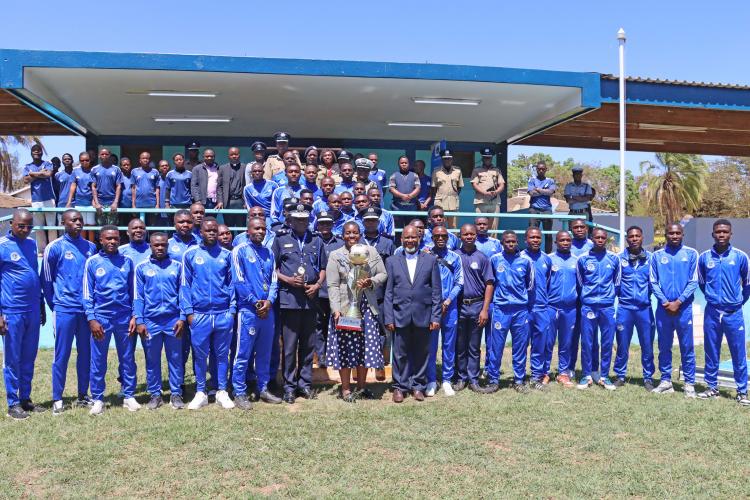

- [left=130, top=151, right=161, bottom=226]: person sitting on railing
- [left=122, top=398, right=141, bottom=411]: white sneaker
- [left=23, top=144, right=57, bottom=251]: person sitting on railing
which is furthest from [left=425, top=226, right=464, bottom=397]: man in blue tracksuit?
[left=23, top=144, right=57, bottom=251]: person sitting on railing

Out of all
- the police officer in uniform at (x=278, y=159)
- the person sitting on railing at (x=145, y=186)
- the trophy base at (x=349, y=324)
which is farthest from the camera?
the person sitting on railing at (x=145, y=186)

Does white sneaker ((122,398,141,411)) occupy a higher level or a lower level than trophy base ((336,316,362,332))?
lower

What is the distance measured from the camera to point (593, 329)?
723 cm

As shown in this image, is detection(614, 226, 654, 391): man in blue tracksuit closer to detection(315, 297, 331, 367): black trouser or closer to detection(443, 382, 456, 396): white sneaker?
detection(443, 382, 456, 396): white sneaker

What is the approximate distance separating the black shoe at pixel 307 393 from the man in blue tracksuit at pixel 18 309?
103 inches

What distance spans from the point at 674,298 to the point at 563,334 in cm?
124

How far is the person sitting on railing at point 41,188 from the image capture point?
1009 cm

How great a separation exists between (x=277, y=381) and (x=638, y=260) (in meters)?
4.29

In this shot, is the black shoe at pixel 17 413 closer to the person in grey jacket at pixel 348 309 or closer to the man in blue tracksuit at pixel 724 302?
the person in grey jacket at pixel 348 309

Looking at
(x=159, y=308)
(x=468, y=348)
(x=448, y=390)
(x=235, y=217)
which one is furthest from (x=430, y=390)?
(x=235, y=217)

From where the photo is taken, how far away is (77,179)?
9953 mm

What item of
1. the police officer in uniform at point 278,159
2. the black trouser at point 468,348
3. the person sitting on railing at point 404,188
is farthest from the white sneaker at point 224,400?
the person sitting on railing at point 404,188

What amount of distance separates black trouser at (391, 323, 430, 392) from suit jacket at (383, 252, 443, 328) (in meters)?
0.16

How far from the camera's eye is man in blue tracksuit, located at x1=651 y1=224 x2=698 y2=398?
273 inches
